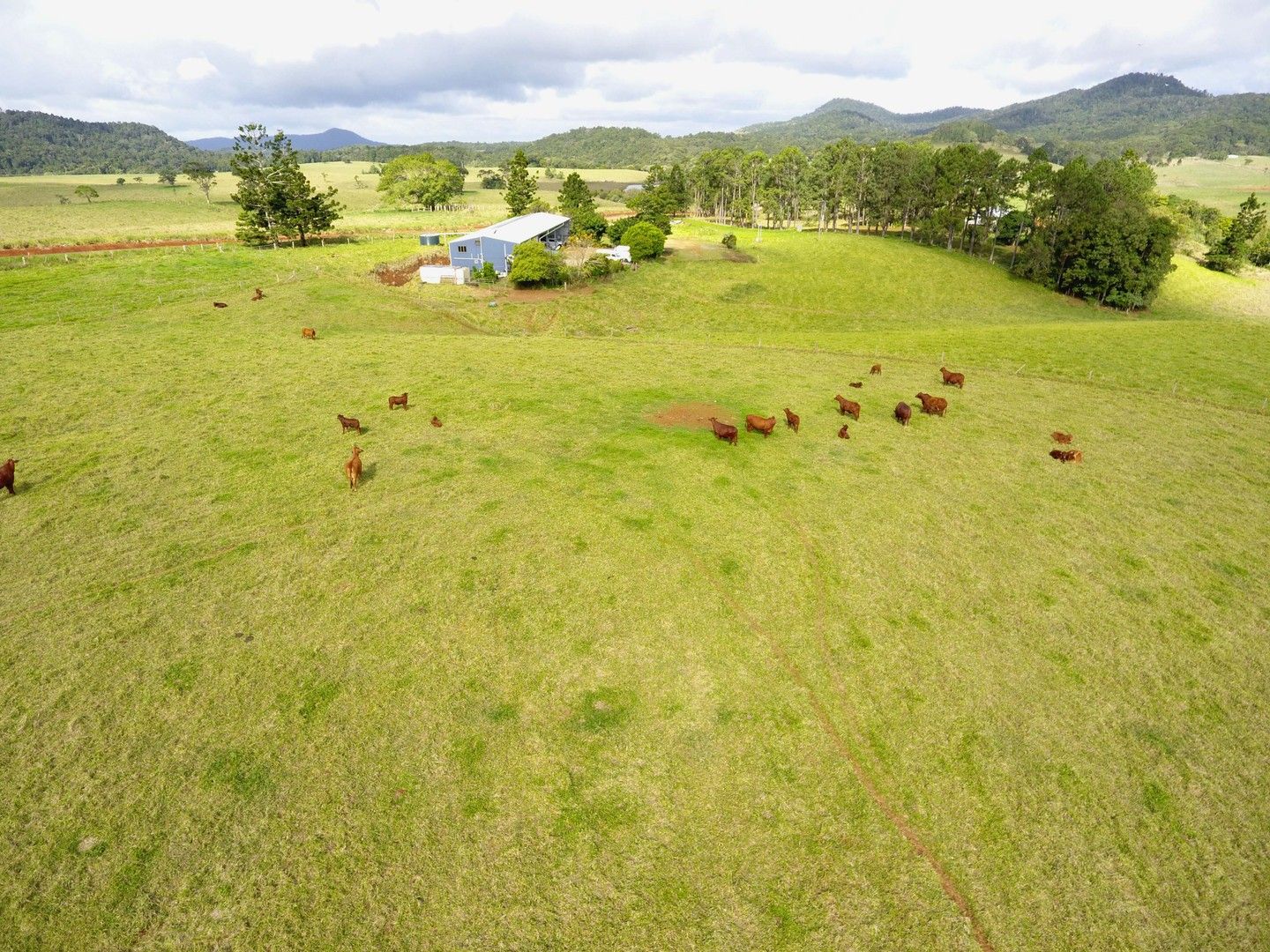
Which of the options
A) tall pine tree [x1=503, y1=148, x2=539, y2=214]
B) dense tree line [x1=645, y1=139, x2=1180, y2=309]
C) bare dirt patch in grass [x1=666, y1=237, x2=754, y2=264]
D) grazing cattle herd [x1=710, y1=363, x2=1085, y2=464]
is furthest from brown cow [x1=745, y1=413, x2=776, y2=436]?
tall pine tree [x1=503, y1=148, x2=539, y2=214]

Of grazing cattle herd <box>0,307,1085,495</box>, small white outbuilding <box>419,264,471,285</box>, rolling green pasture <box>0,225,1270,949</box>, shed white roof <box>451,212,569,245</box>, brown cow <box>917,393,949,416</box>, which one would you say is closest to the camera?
rolling green pasture <box>0,225,1270,949</box>

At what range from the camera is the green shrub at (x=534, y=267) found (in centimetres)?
6575

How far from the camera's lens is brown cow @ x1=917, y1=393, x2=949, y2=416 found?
31359mm

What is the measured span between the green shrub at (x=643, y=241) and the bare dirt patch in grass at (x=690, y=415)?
5878 centimetres

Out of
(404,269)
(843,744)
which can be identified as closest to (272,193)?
(404,269)

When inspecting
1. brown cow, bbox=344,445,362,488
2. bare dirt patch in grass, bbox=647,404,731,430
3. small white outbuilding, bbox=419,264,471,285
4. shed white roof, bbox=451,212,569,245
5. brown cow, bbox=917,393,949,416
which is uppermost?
shed white roof, bbox=451,212,569,245

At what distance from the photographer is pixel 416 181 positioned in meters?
133

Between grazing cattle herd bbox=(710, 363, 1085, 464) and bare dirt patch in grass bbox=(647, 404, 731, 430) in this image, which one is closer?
grazing cattle herd bbox=(710, 363, 1085, 464)

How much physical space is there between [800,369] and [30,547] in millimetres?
38806

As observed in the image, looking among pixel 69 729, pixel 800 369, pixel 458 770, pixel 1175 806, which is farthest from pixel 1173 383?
pixel 69 729

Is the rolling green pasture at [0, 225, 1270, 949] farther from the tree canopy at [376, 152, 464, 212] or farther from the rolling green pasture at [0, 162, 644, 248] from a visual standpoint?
the tree canopy at [376, 152, 464, 212]

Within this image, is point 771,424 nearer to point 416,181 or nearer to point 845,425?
point 845,425

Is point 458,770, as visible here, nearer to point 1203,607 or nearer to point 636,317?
point 1203,607

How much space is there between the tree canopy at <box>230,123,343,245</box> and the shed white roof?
Result: 2488 cm
